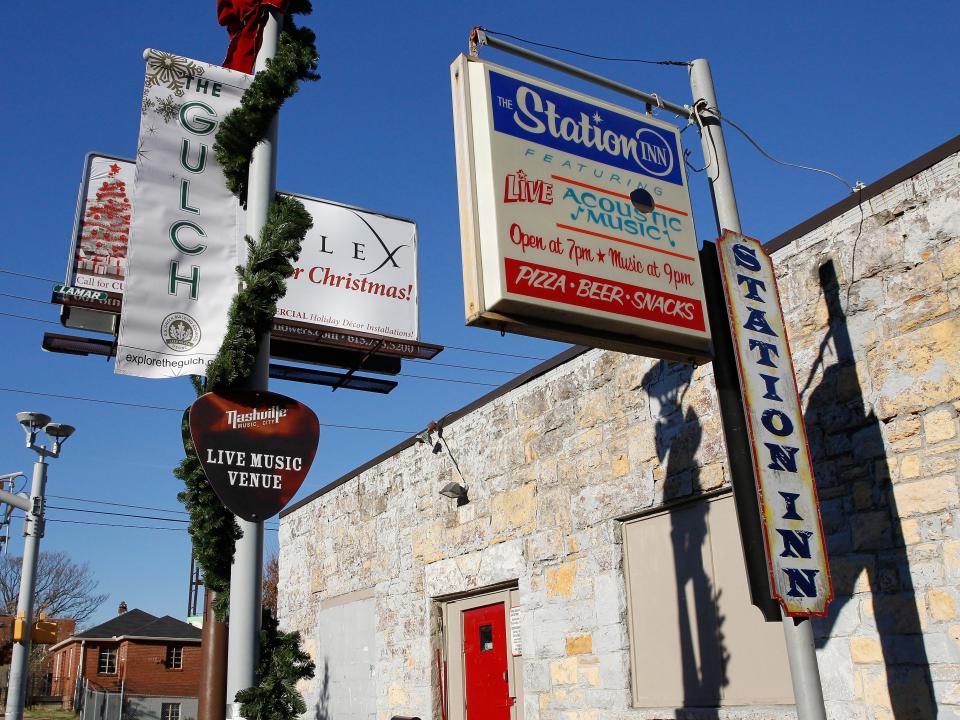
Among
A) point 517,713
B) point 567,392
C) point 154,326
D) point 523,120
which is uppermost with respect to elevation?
point 523,120

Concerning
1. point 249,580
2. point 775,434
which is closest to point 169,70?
point 249,580

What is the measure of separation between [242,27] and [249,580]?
305 cm

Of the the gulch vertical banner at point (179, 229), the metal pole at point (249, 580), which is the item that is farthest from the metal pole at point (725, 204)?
the the gulch vertical banner at point (179, 229)

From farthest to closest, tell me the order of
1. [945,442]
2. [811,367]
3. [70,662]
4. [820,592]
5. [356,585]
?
[70,662]
[356,585]
[811,367]
[945,442]
[820,592]

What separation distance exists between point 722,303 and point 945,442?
5.47ft

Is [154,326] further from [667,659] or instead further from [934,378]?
[667,659]

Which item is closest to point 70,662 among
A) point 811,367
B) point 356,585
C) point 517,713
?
point 356,585

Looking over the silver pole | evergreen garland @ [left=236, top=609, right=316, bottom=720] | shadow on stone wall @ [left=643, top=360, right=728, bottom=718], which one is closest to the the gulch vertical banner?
evergreen garland @ [left=236, top=609, right=316, bottom=720]

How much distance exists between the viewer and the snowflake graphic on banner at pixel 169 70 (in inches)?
193

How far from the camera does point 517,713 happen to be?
9.73m

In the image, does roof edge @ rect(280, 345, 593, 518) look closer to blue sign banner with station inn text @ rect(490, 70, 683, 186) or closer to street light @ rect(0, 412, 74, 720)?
blue sign banner with station inn text @ rect(490, 70, 683, 186)

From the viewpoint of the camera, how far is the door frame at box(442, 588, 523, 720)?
9789 millimetres

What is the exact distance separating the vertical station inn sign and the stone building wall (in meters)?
1.28

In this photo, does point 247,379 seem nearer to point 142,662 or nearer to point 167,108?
point 167,108
